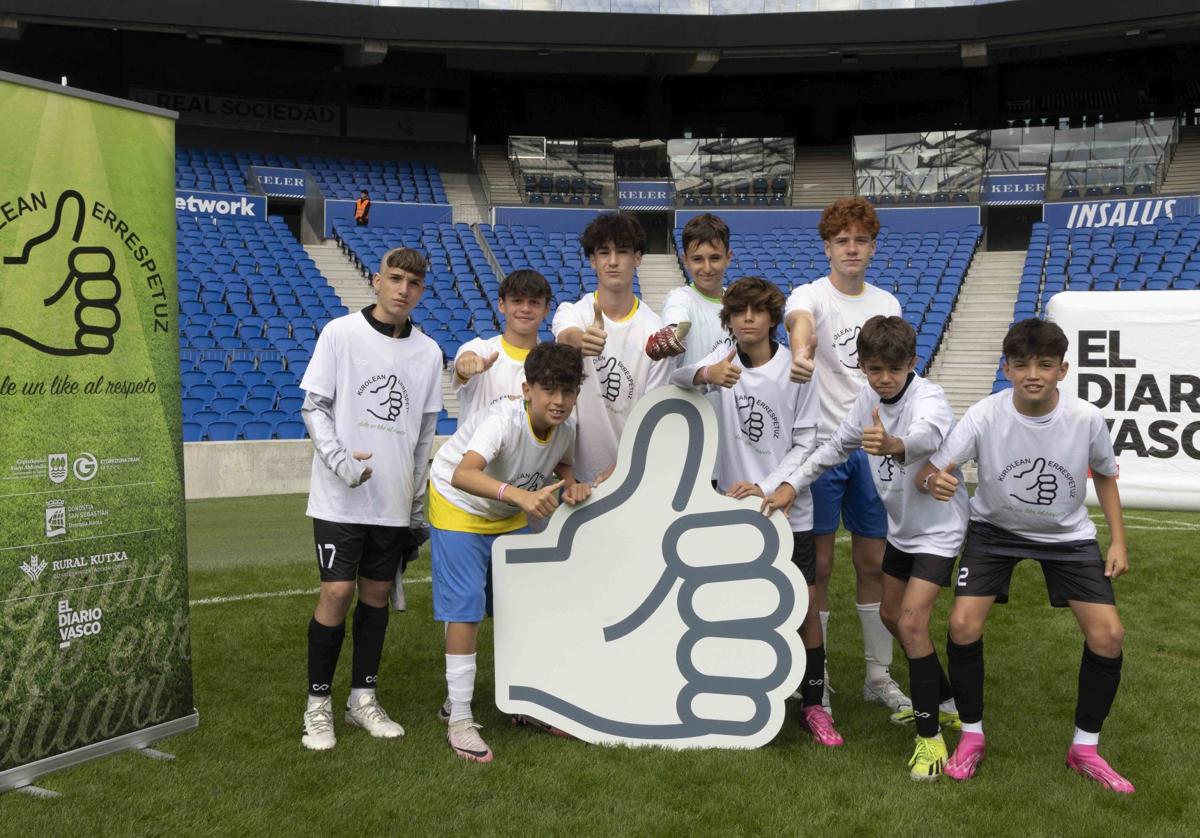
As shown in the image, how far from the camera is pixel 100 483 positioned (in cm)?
377

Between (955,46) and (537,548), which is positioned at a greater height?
(955,46)

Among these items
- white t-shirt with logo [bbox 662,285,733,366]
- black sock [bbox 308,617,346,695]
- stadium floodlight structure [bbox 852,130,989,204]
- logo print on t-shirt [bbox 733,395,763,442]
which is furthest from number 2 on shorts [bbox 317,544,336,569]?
stadium floodlight structure [bbox 852,130,989,204]

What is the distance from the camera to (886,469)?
13.6ft

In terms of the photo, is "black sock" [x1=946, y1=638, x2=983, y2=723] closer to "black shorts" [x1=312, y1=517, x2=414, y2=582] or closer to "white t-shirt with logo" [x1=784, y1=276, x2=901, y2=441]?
"white t-shirt with logo" [x1=784, y1=276, x2=901, y2=441]

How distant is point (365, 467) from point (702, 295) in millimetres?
1506

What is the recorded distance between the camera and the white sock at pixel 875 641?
14.9ft

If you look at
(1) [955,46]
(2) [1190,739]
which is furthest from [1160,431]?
(1) [955,46]

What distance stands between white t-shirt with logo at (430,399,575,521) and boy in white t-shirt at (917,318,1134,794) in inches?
55.4

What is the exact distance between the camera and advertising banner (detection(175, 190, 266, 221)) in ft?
67.9

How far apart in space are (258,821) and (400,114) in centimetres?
2553

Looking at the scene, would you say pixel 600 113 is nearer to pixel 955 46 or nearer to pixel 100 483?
pixel 955 46

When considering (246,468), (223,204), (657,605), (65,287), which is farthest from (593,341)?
(223,204)

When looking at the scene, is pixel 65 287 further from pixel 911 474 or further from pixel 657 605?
pixel 911 474

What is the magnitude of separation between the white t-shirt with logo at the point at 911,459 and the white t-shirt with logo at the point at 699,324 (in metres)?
0.57
